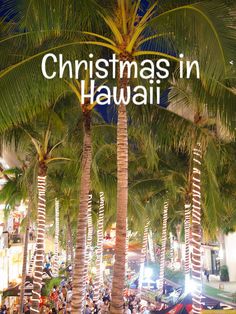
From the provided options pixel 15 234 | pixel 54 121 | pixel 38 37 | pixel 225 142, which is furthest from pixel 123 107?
pixel 15 234

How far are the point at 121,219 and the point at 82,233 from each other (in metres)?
2.44

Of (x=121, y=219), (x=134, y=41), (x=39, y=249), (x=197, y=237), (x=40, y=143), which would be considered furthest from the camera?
(x=40, y=143)

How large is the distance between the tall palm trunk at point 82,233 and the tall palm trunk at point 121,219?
79.6 inches

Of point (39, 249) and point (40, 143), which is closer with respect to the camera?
point (39, 249)

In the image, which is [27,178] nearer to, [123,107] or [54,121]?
[54,121]

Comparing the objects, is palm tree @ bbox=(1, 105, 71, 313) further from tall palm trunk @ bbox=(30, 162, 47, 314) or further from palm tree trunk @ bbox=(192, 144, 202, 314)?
palm tree trunk @ bbox=(192, 144, 202, 314)

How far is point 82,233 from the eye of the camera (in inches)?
428

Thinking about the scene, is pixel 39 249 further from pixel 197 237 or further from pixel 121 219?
pixel 121 219

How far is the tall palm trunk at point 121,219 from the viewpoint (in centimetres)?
838

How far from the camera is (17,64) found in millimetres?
8102

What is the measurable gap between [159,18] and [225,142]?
1061cm

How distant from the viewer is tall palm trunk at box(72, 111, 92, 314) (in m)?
10.3

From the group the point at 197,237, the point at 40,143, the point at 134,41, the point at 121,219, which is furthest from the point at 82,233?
the point at 134,41

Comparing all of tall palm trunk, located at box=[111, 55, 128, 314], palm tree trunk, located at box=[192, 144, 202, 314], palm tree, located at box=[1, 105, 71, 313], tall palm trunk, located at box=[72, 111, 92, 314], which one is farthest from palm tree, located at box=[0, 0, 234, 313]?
palm tree trunk, located at box=[192, 144, 202, 314]
